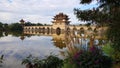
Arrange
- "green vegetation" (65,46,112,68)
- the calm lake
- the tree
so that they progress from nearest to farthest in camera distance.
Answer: "green vegetation" (65,46,112,68) < the tree < the calm lake

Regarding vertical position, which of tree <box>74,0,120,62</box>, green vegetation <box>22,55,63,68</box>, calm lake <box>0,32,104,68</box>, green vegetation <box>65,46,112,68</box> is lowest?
calm lake <box>0,32,104,68</box>

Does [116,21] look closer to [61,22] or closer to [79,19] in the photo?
[79,19]

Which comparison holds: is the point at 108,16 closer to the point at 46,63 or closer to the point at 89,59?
the point at 89,59

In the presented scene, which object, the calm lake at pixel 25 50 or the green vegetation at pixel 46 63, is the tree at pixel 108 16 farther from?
the green vegetation at pixel 46 63

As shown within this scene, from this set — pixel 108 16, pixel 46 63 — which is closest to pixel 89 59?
pixel 46 63

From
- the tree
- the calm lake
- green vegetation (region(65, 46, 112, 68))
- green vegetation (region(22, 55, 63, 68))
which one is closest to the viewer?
green vegetation (region(65, 46, 112, 68))

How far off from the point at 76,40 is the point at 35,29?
99.2m

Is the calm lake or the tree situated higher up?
the tree

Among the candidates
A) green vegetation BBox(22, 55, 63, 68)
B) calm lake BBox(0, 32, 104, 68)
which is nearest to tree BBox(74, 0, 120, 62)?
calm lake BBox(0, 32, 104, 68)

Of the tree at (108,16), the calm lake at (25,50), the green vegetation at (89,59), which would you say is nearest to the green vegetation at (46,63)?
the green vegetation at (89,59)

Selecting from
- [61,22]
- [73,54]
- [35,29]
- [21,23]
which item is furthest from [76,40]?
[21,23]

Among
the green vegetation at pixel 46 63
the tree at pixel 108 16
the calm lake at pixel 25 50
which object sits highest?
the tree at pixel 108 16

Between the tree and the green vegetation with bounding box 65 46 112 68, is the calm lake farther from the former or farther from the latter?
the tree

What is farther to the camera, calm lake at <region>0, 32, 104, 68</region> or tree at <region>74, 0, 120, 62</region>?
calm lake at <region>0, 32, 104, 68</region>
